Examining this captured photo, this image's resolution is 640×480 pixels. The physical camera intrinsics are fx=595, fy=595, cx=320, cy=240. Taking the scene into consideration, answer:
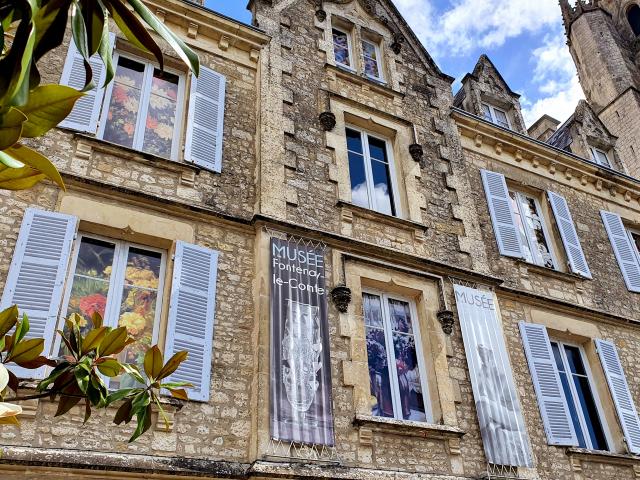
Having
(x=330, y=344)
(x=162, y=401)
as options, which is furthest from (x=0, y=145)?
(x=330, y=344)

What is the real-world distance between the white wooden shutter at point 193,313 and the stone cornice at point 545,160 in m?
5.37

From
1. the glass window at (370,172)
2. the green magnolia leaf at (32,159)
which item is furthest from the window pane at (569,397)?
the green magnolia leaf at (32,159)

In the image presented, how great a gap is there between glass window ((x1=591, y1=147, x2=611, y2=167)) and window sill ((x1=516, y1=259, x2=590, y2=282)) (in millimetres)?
4380

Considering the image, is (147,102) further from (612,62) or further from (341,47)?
(612,62)

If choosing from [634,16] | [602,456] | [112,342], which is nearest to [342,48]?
[602,456]

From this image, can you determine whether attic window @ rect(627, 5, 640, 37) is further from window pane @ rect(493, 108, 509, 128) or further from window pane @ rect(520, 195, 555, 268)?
window pane @ rect(520, 195, 555, 268)

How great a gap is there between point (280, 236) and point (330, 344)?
52.0 inches

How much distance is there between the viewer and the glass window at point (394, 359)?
6441 mm

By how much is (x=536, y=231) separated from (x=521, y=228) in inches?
14.2

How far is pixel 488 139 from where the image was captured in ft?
32.6

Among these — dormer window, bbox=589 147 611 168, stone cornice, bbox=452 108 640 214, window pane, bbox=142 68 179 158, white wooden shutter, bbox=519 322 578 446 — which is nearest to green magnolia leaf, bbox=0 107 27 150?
window pane, bbox=142 68 179 158

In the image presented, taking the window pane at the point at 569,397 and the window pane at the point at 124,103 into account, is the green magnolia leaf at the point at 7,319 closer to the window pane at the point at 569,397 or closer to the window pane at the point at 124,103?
the window pane at the point at 124,103

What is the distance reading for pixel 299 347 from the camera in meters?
5.95

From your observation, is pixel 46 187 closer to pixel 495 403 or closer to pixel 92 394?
pixel 92 394
